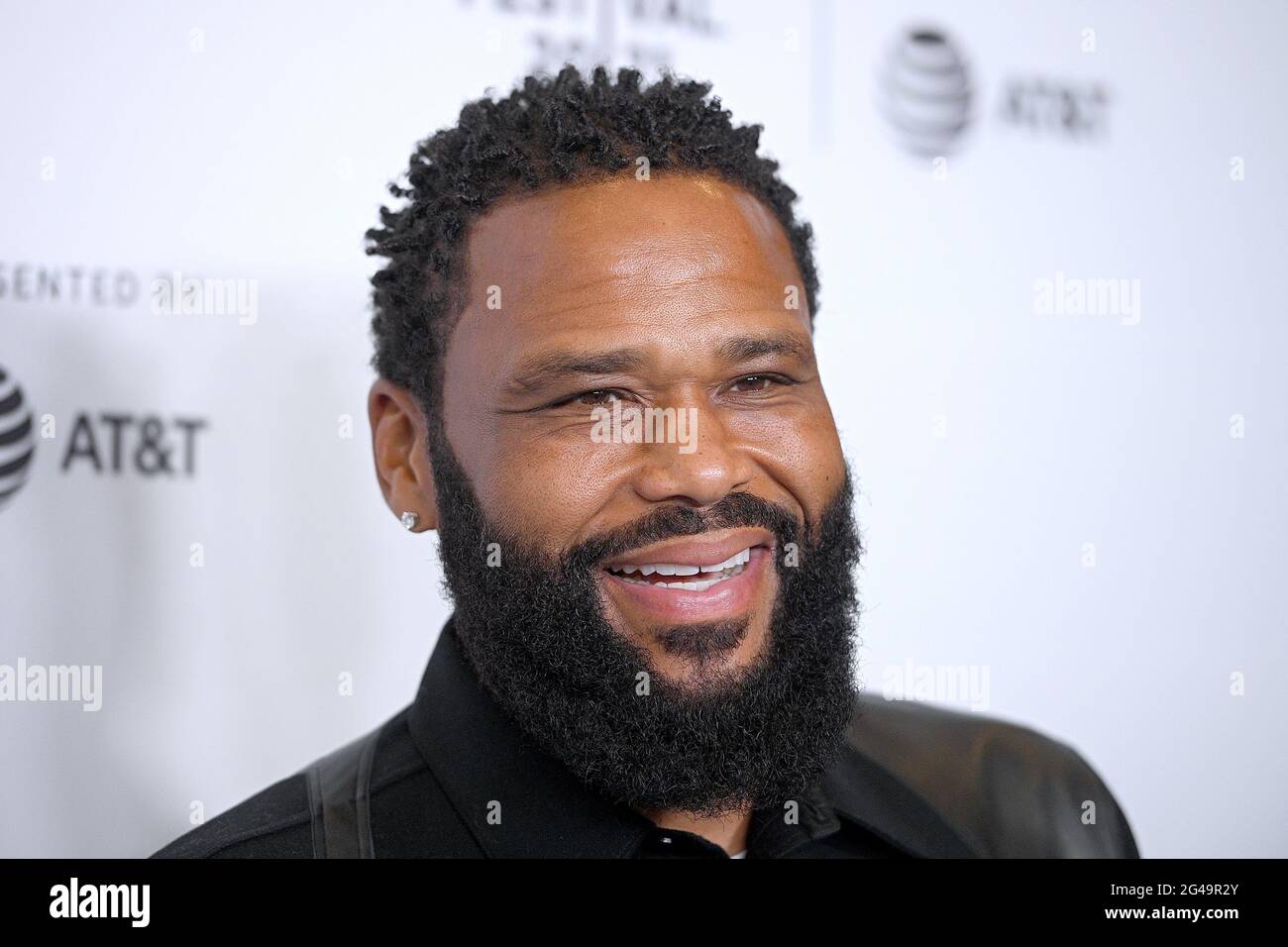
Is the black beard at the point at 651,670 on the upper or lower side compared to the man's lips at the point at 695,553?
lower

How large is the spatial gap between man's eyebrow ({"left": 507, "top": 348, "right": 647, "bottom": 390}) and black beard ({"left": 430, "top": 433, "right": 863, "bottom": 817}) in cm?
14

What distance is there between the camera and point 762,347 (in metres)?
1.24

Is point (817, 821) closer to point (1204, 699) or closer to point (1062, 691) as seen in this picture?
point (1062, 691)

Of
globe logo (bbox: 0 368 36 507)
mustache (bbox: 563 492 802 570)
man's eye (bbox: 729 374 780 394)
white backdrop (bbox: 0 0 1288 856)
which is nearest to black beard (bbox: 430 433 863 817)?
mustache (bbox: 563 492 802 570)

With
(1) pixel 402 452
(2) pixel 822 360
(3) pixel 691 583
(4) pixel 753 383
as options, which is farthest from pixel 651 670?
(2) pixel 822 360

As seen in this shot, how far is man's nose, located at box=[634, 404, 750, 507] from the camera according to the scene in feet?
3.82

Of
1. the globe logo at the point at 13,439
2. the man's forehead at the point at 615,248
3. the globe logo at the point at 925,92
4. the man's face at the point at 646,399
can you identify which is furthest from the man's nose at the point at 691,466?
the globe logo at the point at 925,92

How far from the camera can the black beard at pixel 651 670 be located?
1213mm

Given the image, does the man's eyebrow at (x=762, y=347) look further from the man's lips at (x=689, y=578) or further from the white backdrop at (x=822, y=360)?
the white backdrop at (x=822, y=360)

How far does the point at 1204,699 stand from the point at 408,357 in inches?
60.7

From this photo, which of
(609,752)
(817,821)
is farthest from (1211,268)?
(609,752)

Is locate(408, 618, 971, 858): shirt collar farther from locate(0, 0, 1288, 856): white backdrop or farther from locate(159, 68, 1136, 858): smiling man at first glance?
locate(0, 0, 1288, 856): white backdrop

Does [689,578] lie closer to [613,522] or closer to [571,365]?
[613,522]

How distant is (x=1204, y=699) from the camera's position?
2213 mm
